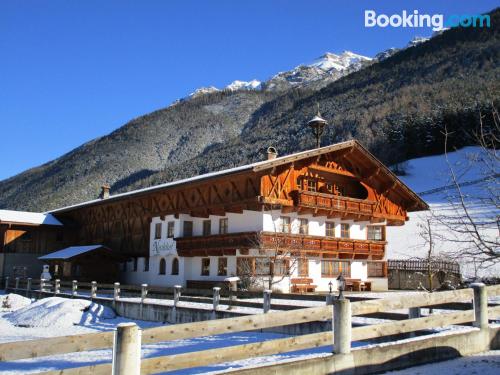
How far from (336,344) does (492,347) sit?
3.84m

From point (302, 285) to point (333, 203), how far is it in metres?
4.93

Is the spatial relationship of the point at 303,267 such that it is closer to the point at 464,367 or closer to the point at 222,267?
the point at 222,267

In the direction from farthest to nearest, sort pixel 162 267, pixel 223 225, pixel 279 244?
pixel 162 267 → pixel 223 225 → pixel 279 244

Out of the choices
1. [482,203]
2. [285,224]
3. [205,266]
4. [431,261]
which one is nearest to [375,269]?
[285,224]

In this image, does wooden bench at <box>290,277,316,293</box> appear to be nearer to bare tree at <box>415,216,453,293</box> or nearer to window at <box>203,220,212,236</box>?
bare tree at <box>415,216,453,293</box>

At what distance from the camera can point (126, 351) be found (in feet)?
19.6

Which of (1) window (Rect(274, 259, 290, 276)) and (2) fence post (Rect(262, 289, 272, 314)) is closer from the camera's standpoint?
(2) fence post (Rect(262, 289, 272, 314))

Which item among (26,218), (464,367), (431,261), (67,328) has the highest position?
(26,218)

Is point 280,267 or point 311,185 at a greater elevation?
point 311,185

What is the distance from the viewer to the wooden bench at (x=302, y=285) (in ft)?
95.8

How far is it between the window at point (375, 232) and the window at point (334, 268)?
2.97 m

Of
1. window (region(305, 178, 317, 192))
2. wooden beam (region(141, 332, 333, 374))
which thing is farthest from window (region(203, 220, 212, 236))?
wooden beam (region(141, 332, 333, 374))

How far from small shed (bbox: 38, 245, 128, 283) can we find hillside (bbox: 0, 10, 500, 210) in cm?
4497

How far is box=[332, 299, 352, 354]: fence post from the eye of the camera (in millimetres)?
7965
